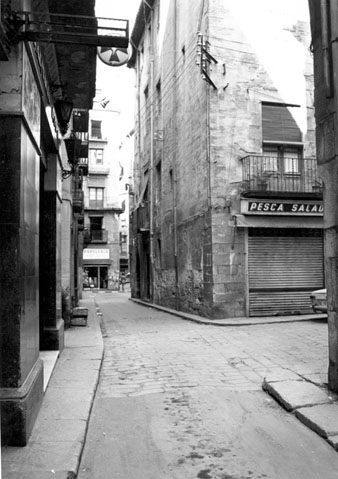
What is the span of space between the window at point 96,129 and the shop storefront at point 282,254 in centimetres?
3628

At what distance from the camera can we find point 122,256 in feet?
200

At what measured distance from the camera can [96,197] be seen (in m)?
46.9

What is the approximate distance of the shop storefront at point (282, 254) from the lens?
45.5ft

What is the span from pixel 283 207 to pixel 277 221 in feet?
1.49

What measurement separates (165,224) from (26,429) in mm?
16527

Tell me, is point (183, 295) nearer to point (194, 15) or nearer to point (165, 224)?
point (165, 224)

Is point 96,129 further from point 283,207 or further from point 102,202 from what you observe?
point 283,207

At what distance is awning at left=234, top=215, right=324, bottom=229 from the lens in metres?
13.7

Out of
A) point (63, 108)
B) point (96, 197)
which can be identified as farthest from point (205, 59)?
point (96, 197)

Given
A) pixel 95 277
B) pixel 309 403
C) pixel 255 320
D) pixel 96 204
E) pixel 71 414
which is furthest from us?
pixel 95 277

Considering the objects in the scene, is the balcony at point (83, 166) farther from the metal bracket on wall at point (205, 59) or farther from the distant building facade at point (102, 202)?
the distant building facade at point (102, 202)

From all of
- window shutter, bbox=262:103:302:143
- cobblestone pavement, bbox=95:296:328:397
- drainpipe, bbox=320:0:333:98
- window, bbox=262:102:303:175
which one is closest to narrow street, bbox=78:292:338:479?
cobblestone pavement, bbox=95:296:328:397

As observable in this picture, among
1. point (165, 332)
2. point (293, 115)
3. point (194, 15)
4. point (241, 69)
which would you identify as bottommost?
point (165, 332)

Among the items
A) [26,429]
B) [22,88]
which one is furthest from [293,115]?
[26,429]
